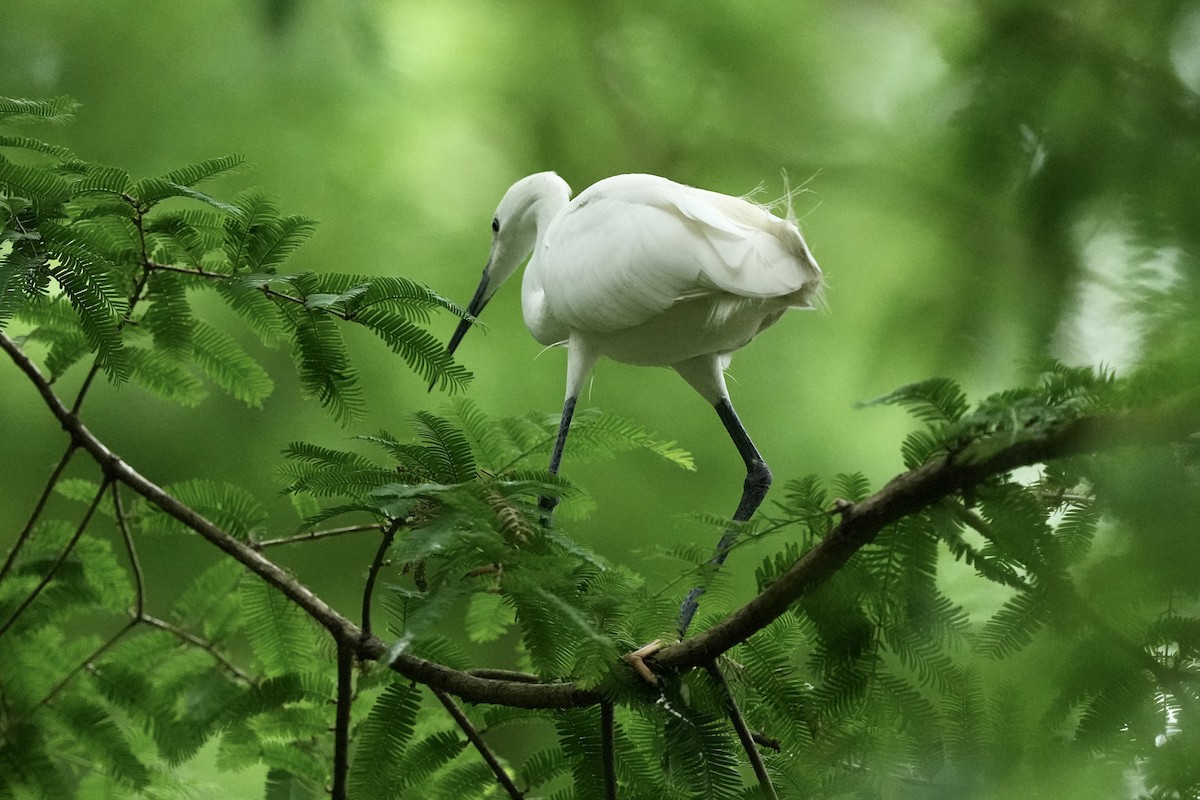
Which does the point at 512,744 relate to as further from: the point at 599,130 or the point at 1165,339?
the point at 1165,339

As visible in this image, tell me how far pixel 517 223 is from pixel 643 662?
1.48 m

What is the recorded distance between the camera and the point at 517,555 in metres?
0.97

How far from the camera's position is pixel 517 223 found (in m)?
2.37

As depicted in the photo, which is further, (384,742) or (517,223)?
(517,223)

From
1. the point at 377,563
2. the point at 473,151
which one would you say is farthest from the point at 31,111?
the point at 473,151

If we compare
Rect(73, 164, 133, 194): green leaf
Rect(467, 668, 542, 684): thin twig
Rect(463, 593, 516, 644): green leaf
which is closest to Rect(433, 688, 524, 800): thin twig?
Rect(467, 668, 542, 684): thin twig

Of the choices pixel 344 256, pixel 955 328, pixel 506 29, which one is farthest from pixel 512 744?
pixel 955 328

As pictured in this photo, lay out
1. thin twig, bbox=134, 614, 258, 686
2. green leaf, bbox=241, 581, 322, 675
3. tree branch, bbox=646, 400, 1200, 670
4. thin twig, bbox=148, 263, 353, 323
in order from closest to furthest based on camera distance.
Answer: tree branch, bbox=646, 400, 1200, 670 → thin twig, bbox=148, 263, 353, 323 → green leaf, bbox=241, 581, 322, 675 → thin twig, bbox=134, 614, 258, 686

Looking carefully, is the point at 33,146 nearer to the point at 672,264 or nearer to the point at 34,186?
the point at 34,186

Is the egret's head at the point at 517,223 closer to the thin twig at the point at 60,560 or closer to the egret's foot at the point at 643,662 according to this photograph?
the thin twig at the point at 60,560

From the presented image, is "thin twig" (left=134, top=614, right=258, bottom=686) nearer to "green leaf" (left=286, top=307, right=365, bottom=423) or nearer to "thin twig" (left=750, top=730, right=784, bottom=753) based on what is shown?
"green leaf" (left=286, top=307, right=365, bottom=423)

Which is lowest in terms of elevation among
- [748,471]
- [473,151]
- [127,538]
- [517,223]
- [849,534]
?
[849,534]

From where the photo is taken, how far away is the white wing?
1531mm

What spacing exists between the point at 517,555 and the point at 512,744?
2628 mm
